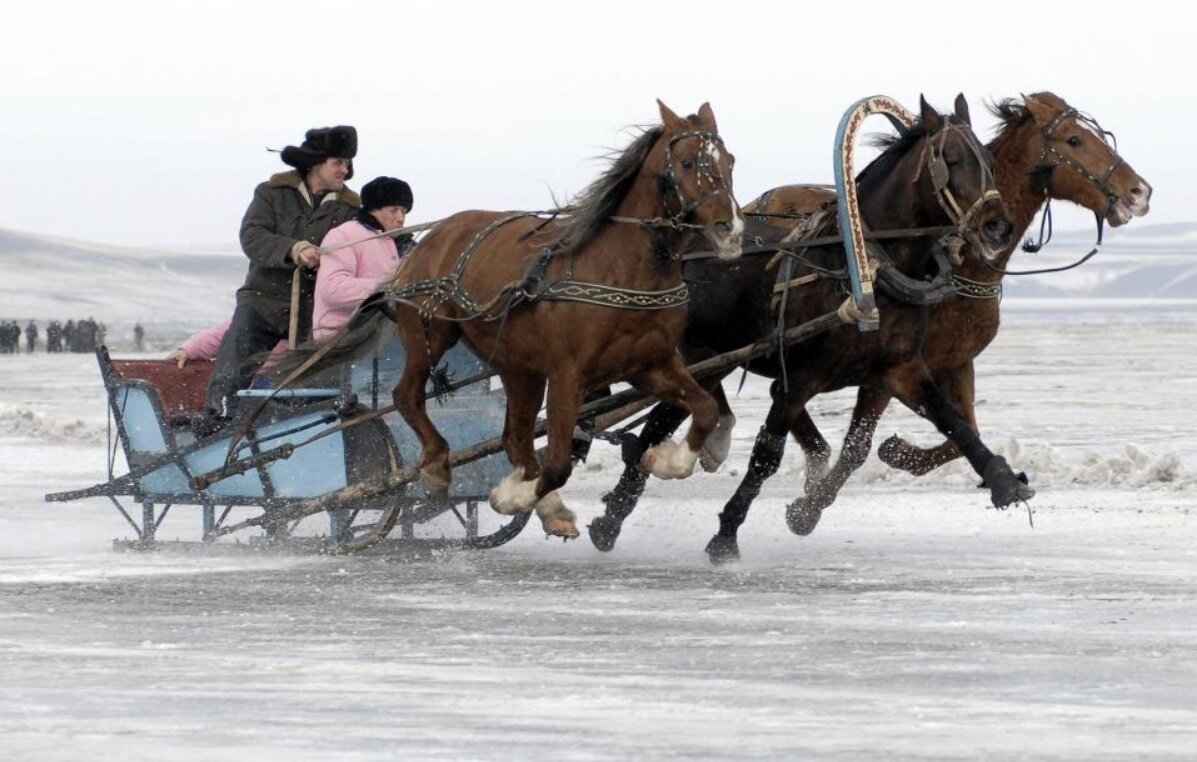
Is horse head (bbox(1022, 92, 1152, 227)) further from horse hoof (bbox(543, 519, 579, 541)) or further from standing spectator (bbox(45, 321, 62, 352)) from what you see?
standing spectator (bbox(45, 321, 62, 352))

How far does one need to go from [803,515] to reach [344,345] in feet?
7.59

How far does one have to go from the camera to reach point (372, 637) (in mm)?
8328

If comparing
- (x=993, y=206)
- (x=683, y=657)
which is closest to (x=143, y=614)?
(x=683, y=657)

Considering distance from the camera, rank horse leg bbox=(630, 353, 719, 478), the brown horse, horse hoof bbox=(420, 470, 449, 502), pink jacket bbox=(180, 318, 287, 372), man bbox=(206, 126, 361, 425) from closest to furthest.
A: horse leg bbox=(630, 353, 719, 478) → the brown horse → horse hoof bbox=(420, 470, 449, 502) → man bbox=(206, 126, 361, 425) → pink jacket bbox=(180, 318, 287, 372)

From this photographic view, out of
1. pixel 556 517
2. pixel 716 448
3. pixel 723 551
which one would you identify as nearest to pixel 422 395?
pixel 556 517

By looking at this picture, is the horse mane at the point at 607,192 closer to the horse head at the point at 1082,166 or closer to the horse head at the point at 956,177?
the horse head at the point at 956,177

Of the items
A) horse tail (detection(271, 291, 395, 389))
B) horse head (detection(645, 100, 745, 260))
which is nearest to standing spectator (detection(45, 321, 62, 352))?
horse tail (detection(271, 291, 395, 389))

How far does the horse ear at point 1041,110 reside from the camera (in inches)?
434

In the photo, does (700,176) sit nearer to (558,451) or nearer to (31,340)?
(558,451)

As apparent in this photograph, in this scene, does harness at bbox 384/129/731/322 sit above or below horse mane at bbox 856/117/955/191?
below

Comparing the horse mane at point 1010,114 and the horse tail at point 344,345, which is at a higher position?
the horse mane at point 1010,114

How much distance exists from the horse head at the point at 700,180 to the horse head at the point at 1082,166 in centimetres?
210

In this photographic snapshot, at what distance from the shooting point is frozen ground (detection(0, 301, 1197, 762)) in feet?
21.1

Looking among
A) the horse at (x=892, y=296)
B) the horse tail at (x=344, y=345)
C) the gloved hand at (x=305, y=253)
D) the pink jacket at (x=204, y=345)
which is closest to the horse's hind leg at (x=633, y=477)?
the horse at (x=892, y=296)
